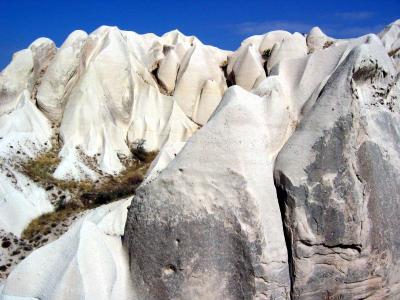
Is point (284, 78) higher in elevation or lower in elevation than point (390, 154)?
higher

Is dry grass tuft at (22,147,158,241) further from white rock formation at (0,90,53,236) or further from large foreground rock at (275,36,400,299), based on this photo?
large foreground rock at (275,36,400,299)

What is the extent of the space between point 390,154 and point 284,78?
185 cm

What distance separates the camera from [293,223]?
588 centimetres

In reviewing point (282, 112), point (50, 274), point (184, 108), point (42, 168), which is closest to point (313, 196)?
point (282, 112)

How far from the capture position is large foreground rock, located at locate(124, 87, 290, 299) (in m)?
5.59

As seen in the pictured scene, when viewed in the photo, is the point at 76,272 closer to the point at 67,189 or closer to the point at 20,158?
the point at 67,189

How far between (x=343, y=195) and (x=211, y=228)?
1.61 m

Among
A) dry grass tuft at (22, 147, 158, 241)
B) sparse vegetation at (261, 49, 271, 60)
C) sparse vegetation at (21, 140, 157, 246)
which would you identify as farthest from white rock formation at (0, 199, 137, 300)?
sparse vegetation at (261, 49, 271, 60)

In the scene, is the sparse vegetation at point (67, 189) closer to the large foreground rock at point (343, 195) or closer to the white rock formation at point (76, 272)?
the white rock formation at point (76, 272)

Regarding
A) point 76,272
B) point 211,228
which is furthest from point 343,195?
point 76,272

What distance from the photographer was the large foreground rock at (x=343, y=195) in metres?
5.88

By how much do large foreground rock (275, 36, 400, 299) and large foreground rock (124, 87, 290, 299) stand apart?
0.27m

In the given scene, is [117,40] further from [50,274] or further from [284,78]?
[50,274]

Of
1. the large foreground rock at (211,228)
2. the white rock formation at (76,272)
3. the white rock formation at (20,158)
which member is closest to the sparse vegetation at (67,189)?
the white rock formation at (20,158)
